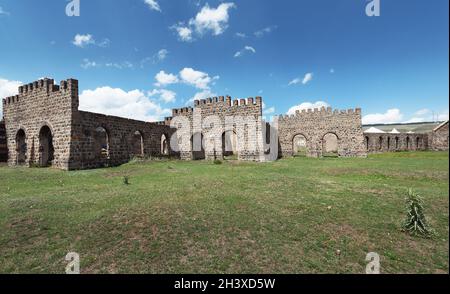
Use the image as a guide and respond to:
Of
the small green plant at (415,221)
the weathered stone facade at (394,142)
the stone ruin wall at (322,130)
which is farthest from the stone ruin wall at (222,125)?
the weathered stone facade at (394,142)

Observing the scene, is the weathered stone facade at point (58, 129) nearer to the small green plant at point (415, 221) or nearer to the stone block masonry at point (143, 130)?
the stone block masonry at point (143, 130)

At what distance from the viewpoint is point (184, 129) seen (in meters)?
25.2

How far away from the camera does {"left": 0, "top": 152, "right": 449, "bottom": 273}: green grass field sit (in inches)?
150

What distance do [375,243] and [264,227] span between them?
217cm

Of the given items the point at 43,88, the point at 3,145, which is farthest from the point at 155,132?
the point at 3,145

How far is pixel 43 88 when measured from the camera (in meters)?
15.7

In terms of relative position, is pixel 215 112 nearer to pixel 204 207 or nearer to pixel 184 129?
pixel 184 129

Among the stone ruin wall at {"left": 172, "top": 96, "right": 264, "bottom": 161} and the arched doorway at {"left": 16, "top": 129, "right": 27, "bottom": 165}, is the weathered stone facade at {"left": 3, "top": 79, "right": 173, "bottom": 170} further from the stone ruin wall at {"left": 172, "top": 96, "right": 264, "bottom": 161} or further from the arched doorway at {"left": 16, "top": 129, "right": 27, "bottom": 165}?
the stone ruin wall at {"left": 172, "top": 96, "right": 264, "bottom": 161}

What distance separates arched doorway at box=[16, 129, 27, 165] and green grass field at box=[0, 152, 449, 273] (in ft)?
39.4

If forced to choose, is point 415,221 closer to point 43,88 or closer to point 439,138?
point 43,88

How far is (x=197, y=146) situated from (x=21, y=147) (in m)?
14.9

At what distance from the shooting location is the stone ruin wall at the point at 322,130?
1012 inches

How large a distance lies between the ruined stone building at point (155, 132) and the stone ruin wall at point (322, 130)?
0.33 feet
